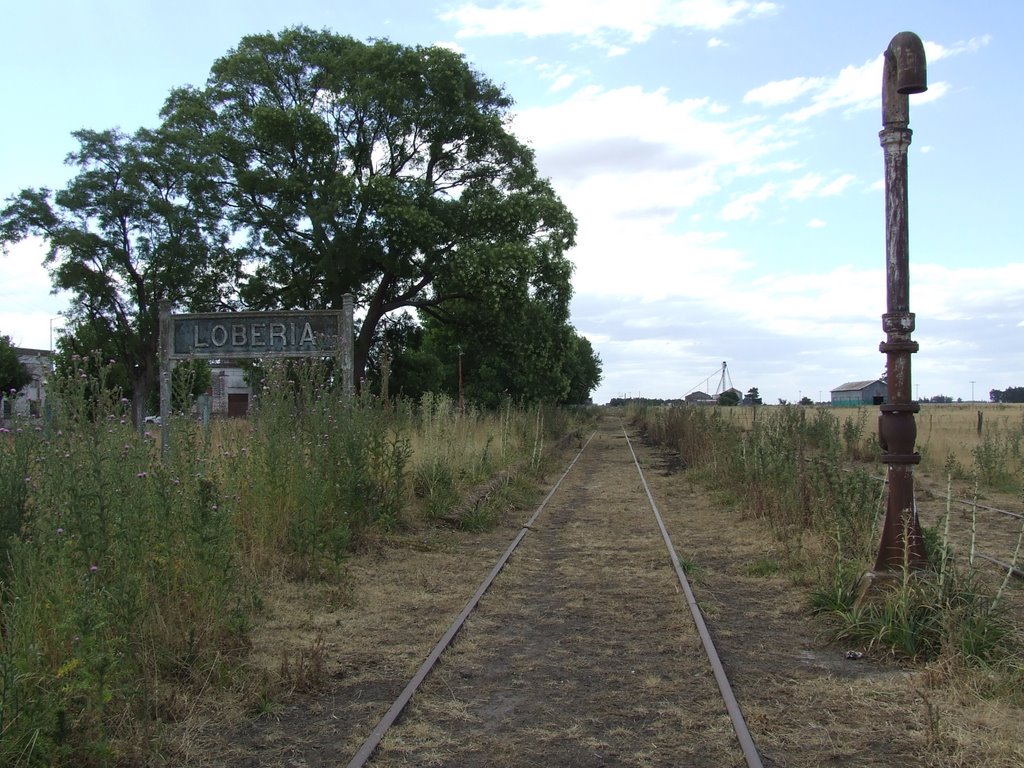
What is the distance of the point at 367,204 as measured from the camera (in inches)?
983

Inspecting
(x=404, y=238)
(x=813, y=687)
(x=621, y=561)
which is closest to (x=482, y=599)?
(x=621, y=561)

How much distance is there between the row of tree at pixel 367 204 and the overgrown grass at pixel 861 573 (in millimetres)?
13438

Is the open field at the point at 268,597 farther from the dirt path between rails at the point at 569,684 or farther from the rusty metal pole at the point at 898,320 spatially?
the rusty metal pole at the point at 898,320

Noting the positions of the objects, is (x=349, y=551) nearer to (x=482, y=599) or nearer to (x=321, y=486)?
(x=321, y=486)

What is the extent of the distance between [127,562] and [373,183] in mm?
20663

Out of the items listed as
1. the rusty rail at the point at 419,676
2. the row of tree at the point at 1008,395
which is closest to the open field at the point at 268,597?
the rusty rail at the point at 419,676

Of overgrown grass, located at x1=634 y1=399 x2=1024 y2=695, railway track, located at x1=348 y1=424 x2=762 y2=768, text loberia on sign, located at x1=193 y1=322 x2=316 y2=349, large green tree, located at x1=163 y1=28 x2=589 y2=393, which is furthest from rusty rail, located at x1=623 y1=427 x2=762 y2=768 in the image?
large green tree, located at x1=163 y1=28 x2=589 y2=393

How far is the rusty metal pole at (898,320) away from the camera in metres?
5.96

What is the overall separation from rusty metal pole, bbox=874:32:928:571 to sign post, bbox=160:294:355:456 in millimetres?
6679

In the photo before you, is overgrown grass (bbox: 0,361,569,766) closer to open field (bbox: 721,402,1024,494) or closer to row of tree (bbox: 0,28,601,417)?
open field (bbox: 721,402,1024,494)

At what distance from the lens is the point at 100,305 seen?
33.1m

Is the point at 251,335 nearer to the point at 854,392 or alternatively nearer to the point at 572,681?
the point at 572,681

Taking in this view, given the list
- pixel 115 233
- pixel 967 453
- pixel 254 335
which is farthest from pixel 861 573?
pixel 115 233

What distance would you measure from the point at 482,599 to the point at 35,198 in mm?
31787
